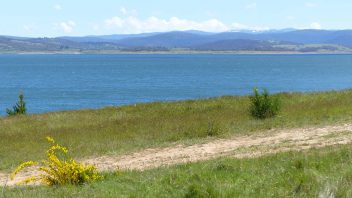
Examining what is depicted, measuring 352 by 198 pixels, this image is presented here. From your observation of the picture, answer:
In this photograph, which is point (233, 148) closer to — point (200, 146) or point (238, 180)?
point (200, 146)

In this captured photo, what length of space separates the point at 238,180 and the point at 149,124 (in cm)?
1408

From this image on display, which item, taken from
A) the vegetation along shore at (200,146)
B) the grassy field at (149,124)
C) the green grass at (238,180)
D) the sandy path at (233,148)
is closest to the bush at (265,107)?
the vegetation along shore at (200,146)

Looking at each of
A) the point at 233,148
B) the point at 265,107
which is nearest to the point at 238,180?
the point at 233,148

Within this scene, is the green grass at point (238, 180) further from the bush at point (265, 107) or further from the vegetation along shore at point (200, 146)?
the bush at point (265, 107)

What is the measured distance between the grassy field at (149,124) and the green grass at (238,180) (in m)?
6.45

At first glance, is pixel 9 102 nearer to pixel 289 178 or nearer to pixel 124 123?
pixel 124 123

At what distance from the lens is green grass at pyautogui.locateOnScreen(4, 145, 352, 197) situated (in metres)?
8.59

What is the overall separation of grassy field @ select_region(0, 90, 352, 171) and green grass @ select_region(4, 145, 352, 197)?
6.45m

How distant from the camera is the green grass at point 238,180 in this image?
338 inches

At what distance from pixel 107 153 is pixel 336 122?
8.16m

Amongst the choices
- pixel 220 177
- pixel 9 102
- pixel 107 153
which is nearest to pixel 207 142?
pixel 107 153

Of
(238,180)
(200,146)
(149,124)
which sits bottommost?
(149,124)

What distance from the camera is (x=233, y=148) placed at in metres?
Answer: 15.9

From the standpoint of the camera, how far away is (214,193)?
27.6ft
